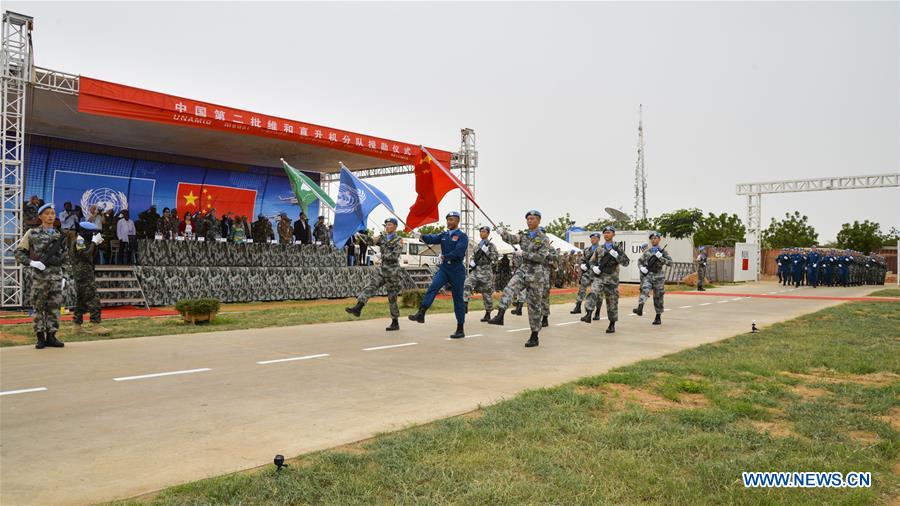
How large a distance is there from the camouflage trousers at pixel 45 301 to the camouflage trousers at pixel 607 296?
927 cm

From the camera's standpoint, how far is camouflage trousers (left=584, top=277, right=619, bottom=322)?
12469mm

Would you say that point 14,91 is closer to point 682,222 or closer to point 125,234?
point 125,234

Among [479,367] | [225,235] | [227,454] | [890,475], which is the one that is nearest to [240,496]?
[227,454]

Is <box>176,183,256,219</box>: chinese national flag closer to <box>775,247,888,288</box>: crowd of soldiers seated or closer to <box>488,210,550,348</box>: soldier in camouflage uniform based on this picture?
<box>488,210,550,348</box>: soldier in camouflage uniform

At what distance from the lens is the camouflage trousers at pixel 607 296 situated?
12469 millimetres

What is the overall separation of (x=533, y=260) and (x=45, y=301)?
7318mm

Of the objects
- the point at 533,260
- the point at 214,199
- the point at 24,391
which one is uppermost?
the point at 214,199

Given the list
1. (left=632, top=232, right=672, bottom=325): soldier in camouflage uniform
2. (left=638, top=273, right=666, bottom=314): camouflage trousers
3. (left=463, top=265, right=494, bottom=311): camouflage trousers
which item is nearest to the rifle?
(left=632, top=232, right=672, bottom=325): soldier in camouflage uniform

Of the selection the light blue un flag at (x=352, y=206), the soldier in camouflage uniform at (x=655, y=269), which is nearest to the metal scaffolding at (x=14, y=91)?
the light blue un flag at (x=352, y=206)

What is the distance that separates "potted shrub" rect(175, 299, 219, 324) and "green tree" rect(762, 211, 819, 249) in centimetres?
6542

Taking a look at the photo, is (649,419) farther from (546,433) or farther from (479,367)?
(479,367)

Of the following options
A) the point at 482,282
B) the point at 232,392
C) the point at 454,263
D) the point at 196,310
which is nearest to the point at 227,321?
the point at 196,310

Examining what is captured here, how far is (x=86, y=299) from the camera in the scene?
10680 mm

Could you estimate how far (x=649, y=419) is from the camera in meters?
5.16
